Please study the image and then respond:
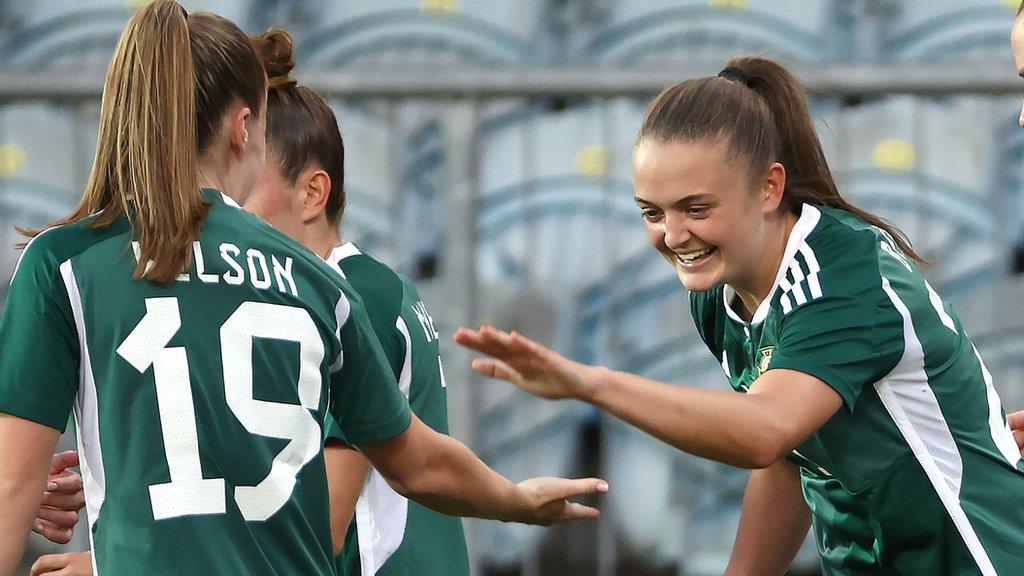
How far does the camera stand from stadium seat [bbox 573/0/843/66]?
532cm

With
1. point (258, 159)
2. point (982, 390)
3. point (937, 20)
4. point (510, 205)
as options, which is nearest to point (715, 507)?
point (510, 205)

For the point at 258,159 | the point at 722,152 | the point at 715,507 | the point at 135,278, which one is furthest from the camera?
the point at 715,507

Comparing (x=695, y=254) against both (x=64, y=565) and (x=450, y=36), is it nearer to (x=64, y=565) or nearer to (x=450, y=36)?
(x=64, y=565)

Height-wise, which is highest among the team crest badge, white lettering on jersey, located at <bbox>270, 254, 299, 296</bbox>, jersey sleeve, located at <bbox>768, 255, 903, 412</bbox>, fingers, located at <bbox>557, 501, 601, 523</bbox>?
white lettering on jersey, located at <bbox>270, 254, 299, 296</bbox>

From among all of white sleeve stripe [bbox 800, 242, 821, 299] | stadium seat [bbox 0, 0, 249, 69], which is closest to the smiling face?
white sleeve stripe [bbox 800, 242, 821, 299]

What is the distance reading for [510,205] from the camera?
17.7ft

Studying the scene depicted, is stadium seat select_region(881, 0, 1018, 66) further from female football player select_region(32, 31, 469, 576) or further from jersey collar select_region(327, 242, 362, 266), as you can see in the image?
jersey collar select_region(327, 242, 362, 266)

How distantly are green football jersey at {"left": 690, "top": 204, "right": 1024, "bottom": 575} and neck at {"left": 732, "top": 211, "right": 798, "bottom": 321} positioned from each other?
0.18ft

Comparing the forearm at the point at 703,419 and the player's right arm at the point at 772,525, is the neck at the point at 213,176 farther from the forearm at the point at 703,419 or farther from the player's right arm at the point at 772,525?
the player's right arm at the point at 772,525

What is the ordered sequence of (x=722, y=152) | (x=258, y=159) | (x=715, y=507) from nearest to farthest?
(x=258, y=159), (x=722, y=152), (x=715, y=507)

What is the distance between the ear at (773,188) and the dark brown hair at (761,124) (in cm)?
2

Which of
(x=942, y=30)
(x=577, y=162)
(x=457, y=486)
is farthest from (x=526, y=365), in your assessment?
(x=942, y=30)

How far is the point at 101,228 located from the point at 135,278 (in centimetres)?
9

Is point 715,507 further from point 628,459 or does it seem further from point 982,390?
point 982,390
